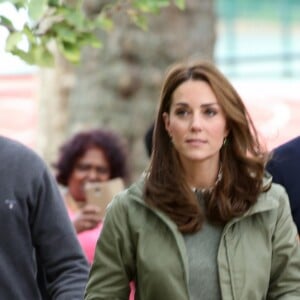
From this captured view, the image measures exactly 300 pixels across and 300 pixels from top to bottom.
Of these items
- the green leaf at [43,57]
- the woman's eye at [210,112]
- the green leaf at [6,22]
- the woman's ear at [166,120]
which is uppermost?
the green leaf at [6,22]

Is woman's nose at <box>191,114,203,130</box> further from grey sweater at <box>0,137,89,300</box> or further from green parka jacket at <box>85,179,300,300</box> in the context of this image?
grey sweater at <box>0,137,89,300</box>

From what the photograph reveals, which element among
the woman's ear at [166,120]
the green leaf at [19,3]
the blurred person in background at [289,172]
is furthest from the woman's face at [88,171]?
the woman's ear at [166,120]

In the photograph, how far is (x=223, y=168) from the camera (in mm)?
5562

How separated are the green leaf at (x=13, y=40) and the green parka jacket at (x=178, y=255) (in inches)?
78.1

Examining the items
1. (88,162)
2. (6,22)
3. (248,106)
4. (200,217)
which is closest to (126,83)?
(88,162)

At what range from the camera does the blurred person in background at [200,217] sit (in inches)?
210

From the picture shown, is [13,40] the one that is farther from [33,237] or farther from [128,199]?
[128,199]

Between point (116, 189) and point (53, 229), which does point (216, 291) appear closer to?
point (53, 229)

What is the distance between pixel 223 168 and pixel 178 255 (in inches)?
15.8

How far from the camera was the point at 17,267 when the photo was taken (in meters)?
5.77

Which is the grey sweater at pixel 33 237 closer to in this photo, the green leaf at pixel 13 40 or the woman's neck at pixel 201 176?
the woman's neck at pixel 201 176

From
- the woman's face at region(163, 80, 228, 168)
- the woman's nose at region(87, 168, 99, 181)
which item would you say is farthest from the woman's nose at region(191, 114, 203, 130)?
the woman's nose at region(87, 168, 99, 181)

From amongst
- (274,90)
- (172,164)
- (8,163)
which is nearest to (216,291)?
(172,164)

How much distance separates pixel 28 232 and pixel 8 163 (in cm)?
26
